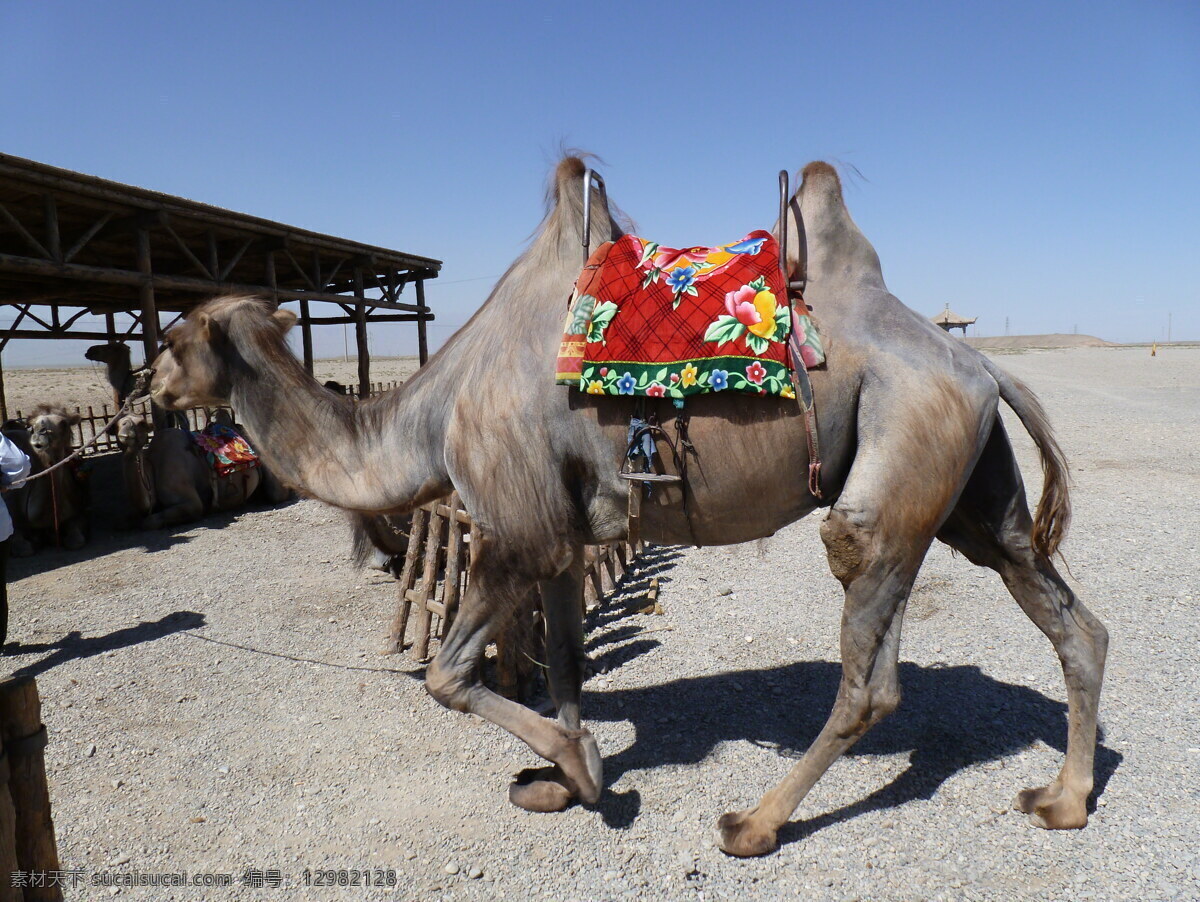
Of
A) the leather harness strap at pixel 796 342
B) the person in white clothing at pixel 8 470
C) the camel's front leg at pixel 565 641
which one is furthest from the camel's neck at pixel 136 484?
the leather harness strap at pixel 796 342

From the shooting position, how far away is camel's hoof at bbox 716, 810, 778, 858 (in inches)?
121

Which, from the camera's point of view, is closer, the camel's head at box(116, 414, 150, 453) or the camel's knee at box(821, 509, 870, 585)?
the camel's knee at box(821, 509, 870, 585)

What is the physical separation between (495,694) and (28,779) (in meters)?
1.62

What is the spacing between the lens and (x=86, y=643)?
5.66 m

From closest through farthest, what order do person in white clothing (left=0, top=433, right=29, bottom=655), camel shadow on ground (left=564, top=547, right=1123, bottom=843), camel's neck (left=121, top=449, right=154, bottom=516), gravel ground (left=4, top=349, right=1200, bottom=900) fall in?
gravel ground (left=4, top=349, right=1200, bottom=900) < camel shadow on ground (left=564, top=547, right=1123, bottom=843) < person in white clothing (left=0, top=433, right=29, bottom=655) < camel's neck (left=121, top=449, right=154, bottom=516)

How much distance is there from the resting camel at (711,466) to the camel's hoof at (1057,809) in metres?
0.01

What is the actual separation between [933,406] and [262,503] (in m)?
9.93

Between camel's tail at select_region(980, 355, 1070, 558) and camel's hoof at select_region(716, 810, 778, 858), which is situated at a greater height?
camel's tail at select_region(980, 355, 1070, 558)

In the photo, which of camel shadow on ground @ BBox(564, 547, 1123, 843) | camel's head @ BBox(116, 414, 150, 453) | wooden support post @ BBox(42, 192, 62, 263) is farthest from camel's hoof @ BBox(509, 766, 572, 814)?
wooden support post @ BBox(42, 192, 62, 263)

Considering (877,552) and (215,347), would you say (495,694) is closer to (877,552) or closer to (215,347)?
(877,552)

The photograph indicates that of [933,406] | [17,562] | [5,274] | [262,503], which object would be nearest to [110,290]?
[5,274]

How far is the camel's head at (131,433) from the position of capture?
8984 millimetres

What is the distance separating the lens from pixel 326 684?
4.80 meters

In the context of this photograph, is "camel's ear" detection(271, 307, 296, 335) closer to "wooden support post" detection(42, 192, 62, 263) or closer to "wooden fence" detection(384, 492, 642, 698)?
"wooden fence" detection(384, 492, 642, 698)
